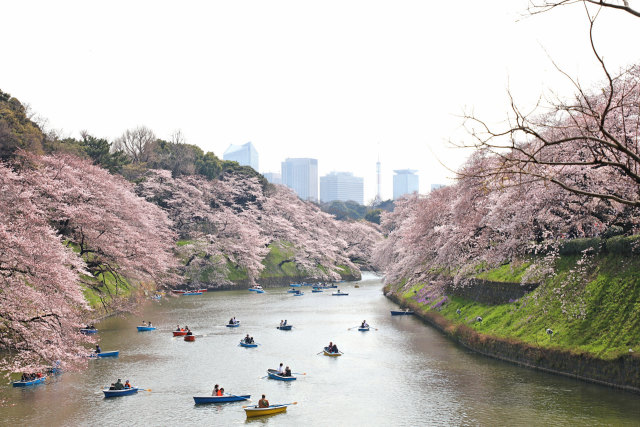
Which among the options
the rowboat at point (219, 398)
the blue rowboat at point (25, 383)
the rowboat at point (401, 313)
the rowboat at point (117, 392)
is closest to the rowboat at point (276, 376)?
the rowboat at point (219, 398)

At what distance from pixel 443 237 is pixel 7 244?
3140 centimetres

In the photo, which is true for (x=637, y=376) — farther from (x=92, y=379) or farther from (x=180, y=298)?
(x=180, y=298)

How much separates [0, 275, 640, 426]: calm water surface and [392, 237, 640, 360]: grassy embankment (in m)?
2.04

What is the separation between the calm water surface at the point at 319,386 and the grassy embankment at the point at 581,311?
204 cm

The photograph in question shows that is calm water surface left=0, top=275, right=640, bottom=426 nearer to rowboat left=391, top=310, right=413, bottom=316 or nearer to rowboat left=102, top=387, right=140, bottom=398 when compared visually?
rowboat left=102, top=387, right=140, bottom=398

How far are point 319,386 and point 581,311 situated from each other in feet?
46.8

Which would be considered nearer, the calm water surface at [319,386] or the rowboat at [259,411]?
the calm water surface at [319,386]

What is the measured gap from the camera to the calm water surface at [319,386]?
23.9 meters

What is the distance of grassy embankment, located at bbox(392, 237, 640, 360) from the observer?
26.6 metres

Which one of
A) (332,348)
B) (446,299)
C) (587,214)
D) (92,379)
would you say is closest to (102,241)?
(92,379)

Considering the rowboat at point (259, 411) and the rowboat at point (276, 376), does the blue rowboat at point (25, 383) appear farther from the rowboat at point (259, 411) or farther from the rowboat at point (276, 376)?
the rowboat at point (276, 376)

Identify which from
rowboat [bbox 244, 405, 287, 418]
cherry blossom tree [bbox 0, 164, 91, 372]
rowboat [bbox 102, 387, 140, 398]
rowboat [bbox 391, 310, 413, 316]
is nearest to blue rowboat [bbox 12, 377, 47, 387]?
rowboat [bbox 102, 387, 140, 398]

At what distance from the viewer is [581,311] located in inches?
1137

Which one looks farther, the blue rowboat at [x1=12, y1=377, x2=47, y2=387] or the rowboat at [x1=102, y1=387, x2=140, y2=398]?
the blue rowboat at [x1=12, y1=377, x2=47, y2=387]
